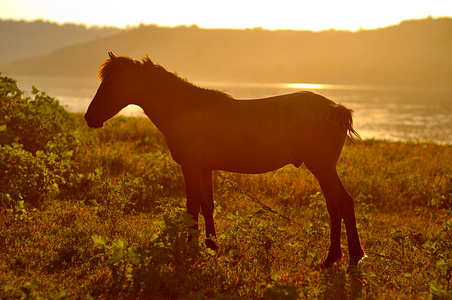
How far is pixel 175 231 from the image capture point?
542cm

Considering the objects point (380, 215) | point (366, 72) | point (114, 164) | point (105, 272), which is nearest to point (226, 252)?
point (105, 272)

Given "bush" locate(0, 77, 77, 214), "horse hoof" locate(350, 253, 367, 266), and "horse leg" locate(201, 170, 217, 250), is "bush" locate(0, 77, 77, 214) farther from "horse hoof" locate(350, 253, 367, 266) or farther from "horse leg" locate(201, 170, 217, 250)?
"horse hoof" locate(350, 253, 367, 266)

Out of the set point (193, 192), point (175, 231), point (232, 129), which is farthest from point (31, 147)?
point (232, 129)

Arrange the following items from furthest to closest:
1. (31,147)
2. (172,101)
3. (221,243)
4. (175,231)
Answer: (31,147)
(221,243)
(172,101)
(175,231)

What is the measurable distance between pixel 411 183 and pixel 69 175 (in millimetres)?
8696

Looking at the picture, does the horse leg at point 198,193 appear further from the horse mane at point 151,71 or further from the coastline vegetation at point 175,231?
the horse mane at point 151,71

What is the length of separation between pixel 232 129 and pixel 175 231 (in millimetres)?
1670

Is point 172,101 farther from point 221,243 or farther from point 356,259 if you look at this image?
point 356,259

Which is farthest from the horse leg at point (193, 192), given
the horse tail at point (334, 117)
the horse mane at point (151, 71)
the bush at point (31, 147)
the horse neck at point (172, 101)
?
the bush at point (31, 147)

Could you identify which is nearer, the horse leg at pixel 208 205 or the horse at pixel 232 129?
the horse at pixel 232 129

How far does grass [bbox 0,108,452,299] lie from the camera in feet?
16.4

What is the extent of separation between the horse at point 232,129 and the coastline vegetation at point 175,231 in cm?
55

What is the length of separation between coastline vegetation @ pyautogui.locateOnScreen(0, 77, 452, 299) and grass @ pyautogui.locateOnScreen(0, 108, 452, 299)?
0.07 ft

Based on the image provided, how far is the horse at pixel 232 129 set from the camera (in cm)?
571
